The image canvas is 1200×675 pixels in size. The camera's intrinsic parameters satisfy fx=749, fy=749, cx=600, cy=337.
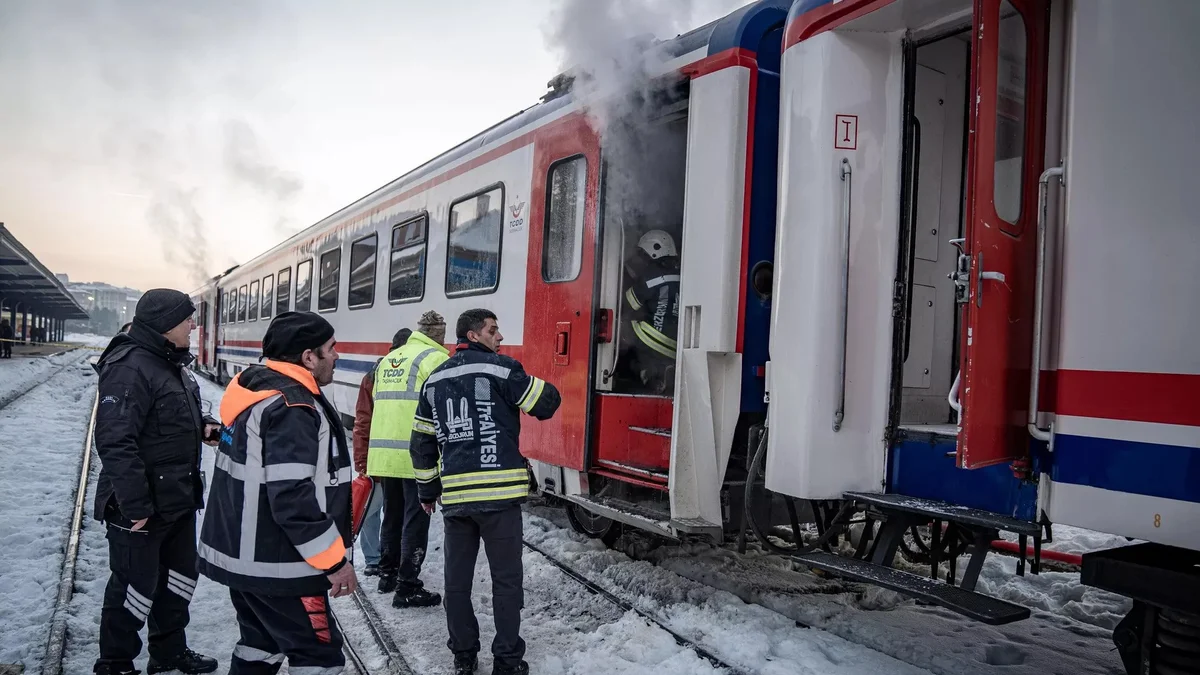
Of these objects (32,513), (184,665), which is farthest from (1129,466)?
(32,513)

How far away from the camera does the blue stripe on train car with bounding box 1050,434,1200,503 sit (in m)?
2.25

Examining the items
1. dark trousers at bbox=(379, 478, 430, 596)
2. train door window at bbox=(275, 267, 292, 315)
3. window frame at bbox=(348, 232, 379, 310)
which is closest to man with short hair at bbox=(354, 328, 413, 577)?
dark trousers at bbox=(379, 478, 430, 596)

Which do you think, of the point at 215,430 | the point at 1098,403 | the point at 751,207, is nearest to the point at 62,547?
the point at 215,430

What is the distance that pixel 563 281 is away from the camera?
5.07 metres

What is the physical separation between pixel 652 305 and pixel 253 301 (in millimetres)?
13718

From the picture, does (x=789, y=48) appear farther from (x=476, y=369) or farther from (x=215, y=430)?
(x=215, y=430)

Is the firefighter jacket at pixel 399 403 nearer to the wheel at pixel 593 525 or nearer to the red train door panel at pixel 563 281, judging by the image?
the red train door panel at pixel 563 281

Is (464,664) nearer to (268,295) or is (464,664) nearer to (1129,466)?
(1129,466)

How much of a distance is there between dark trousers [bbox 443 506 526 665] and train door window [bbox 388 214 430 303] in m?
4.07

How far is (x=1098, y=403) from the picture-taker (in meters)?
2.47

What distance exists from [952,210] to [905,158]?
3.17 ft

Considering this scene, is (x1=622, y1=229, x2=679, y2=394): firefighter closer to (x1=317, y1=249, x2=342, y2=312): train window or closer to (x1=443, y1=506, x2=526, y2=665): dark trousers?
(x1=443, y1=506, x2=526, y2=665): dark trousers

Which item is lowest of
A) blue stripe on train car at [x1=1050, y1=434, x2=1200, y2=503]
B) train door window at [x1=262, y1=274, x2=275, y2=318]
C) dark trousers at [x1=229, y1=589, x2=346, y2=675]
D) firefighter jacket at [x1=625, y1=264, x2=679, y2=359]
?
dark trousers at [x1=229, y1=589, x2=346, y2=675]

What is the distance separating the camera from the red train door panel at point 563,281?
482cm
